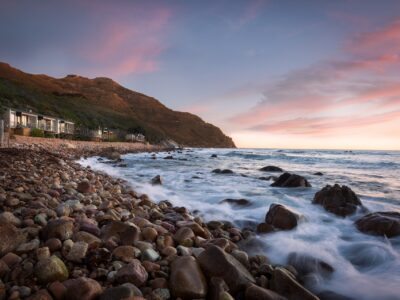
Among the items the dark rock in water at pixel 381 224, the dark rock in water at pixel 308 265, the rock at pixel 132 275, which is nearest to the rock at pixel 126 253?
the rock at pixel 132 275

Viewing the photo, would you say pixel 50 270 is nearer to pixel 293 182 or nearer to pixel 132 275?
pixel 132 275

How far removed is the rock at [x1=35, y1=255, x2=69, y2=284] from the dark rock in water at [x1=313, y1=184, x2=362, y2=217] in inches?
258

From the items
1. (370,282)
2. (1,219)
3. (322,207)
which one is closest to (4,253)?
(1,219)

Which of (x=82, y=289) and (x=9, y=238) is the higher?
(x=9, y=238)

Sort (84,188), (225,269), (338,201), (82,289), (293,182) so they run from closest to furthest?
1. (82,289)
2. (225,269)
3. (84,188)
4. (338,201)
5. (293,182)

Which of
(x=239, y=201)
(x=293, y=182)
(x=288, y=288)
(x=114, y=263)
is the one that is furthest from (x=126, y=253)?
(x=293, y=182)

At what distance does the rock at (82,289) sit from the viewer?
2.53 meters

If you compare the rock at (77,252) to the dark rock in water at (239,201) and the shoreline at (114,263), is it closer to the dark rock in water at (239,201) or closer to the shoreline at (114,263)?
the shoreline at (114,263)

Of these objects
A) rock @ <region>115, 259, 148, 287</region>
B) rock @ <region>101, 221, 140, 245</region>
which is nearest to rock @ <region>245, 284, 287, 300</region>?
rock @ <region>115, 259, 148, 287</region>

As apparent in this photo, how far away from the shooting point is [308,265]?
Result: 14.8 ft

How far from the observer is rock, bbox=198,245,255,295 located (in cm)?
317

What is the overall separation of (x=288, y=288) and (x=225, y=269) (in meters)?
0.69

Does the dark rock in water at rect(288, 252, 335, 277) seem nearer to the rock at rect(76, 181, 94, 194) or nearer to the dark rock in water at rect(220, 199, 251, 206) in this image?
the dark rock in water at rect(220, 199, 251, 206)

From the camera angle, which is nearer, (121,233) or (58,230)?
(58,230)
